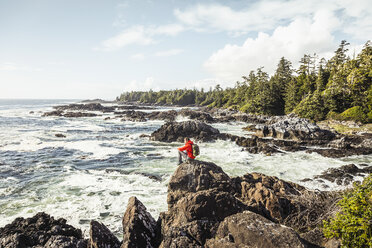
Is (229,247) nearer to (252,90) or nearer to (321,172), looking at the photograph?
(321,172)

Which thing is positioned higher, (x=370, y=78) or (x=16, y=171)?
(x=370, y=78)

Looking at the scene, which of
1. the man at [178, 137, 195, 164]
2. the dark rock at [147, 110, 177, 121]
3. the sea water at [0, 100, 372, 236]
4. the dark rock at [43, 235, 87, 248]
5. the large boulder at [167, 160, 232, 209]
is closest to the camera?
the dark rock at [43, 235, 87, 248]

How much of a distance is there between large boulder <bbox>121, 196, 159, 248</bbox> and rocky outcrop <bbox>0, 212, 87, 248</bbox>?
1819mm

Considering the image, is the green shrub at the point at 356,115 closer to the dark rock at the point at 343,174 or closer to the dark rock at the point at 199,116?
the dark rock at the point at 343,174

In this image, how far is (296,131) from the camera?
1293 inches

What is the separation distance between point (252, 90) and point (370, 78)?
39.4m

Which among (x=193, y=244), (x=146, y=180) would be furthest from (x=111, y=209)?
(x=193, y=244)

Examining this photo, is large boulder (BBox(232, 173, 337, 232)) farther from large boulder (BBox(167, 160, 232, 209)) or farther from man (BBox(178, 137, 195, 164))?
man (BBox(178, 137, 195, 164))

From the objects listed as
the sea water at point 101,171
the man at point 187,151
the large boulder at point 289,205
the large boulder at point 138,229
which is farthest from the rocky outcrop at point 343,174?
the large boulder at point 138,229

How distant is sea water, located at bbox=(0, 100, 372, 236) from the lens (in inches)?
465

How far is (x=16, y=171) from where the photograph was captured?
58.3 feet

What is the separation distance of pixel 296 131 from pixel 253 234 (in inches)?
1278

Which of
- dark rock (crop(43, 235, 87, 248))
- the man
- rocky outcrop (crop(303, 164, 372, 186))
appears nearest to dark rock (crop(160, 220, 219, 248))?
dark rock (crop(43, 235, 87, 248))

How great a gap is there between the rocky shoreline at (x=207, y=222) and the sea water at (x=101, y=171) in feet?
8.13
